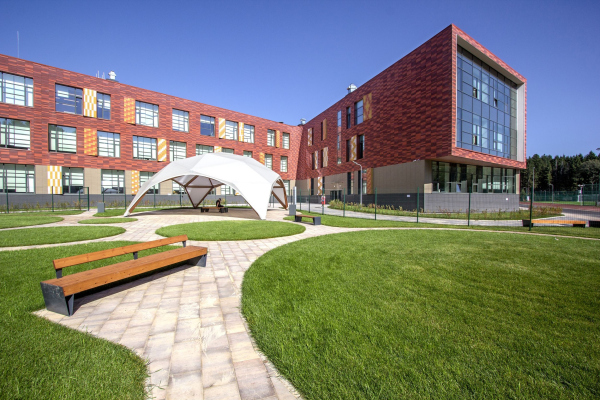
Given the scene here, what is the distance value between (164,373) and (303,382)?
1.19 meters

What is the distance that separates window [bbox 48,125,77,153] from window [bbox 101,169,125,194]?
3.55 metres

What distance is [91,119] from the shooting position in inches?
1106

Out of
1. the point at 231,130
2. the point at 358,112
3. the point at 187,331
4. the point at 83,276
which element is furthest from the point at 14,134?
the point at 358,112

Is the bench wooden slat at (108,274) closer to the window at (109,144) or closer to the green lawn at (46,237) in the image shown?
the green lawn at (46,237)

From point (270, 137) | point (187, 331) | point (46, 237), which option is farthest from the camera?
point (270, 137)

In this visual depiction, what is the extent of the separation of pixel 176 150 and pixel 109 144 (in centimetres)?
709

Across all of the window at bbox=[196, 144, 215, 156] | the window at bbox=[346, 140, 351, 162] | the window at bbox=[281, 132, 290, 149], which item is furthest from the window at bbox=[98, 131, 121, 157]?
the window at bbox=[346, 140, 351, 162]

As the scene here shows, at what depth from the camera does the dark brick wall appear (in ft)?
81.9

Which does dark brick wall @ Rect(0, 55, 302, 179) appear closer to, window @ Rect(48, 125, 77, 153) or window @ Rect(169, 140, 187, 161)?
window @ Rect(48, 125, 77, 153)

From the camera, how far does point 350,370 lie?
220 cm

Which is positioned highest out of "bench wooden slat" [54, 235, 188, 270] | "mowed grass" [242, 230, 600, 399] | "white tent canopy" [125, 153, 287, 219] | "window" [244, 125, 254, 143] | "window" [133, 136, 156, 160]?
"window" [244, 125, 254, 143]

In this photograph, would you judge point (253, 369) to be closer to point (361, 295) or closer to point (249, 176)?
point (361, 295)

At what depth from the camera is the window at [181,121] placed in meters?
34.0

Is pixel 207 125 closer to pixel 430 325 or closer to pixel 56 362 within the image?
pixel 56 362
